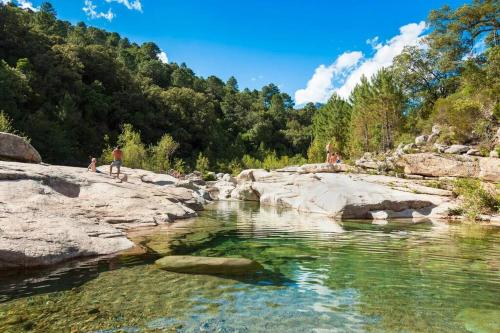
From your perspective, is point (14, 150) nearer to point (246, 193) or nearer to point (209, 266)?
point (209, 266)

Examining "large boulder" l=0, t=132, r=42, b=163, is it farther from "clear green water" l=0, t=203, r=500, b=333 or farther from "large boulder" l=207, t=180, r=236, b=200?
"large boulder" l=207, t=180, r=236, b=200

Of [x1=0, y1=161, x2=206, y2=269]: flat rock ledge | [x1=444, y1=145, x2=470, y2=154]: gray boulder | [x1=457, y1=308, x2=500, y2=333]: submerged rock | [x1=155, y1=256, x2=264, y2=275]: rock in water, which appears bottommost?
[x1=457, y1=308, x2=500, y2=333]: submerged rock

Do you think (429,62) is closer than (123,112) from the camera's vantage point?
Yes

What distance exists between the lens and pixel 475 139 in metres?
29.3

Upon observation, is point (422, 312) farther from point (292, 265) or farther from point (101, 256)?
point (101, 256)

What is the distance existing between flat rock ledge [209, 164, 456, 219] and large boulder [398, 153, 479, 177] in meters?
2.36

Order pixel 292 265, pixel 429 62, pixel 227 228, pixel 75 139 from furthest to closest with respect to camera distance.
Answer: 1. pixel 75 139
2. pixel 429 62
3. pixel 227 228
4. pixel 292 265

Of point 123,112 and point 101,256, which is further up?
point 123,112

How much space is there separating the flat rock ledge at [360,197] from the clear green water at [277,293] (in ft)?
27.4

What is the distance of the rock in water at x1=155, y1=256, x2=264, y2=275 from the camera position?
7.86 meters

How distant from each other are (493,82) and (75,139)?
5428cm

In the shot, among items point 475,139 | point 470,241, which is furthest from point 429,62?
point 470,241

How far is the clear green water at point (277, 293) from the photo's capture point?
→ 5281 mm

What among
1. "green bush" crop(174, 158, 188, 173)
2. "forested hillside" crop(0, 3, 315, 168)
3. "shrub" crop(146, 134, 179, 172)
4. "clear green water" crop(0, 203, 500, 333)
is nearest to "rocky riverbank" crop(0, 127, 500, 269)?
"clear green water" crop(0, 203, 500, 333)
